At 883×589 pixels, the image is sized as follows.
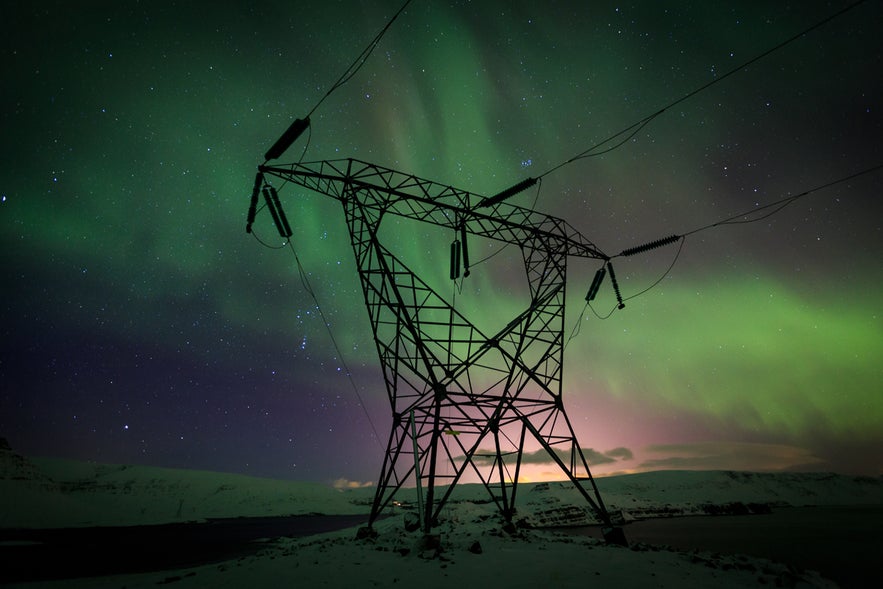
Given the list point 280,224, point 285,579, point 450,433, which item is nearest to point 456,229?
point 280,224

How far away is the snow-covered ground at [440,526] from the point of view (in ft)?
32.1

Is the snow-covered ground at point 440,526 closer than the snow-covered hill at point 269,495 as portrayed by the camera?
Yes

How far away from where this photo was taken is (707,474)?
100 meters

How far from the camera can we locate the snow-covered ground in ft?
32.1

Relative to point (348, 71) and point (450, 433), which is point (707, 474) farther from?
point (348, 71)

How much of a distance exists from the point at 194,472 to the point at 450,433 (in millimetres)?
149854

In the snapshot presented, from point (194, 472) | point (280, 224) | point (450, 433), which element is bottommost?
point (450, 433)

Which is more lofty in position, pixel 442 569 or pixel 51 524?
pixel 51 524

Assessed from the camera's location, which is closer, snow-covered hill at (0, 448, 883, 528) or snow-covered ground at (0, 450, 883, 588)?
snow-covered ground at (0, 450, 883, 588)

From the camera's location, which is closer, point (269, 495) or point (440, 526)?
point (440, 526)

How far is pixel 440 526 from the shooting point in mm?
20422

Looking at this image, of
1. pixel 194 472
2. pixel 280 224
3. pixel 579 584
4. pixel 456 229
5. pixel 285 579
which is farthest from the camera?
pixel 194 472

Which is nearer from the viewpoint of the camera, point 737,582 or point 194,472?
point 737,582

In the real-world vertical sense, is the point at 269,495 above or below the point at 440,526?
above
